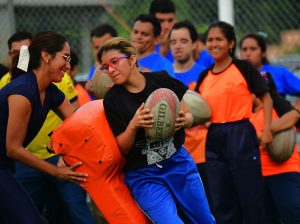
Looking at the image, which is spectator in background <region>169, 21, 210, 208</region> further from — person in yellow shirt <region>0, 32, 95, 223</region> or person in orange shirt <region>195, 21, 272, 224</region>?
person in yellow shirt <region>0, 32, 95, 223</region>

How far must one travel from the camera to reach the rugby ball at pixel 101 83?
724 cm

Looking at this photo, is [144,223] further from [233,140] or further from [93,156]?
[233,140]

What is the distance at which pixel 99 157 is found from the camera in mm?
5879

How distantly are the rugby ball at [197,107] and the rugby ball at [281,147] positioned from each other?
2.38ft

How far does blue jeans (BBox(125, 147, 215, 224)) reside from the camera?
589cm

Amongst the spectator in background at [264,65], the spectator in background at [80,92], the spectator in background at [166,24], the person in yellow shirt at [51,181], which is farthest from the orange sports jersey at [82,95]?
the spectator in background at [264,65]

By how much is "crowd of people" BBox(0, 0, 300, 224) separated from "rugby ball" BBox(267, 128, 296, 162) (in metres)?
0.07

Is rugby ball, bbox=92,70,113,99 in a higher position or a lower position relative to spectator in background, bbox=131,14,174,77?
lower

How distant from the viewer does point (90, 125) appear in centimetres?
591

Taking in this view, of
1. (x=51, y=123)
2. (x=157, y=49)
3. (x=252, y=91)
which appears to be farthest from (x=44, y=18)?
(x=252, y=91)

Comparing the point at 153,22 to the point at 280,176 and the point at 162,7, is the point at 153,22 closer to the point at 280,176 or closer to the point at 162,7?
the point at 162,7

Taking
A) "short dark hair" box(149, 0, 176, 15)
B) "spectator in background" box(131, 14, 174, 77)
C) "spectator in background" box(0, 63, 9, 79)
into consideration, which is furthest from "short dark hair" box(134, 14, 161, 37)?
"spectator in background" box(0, 63, 9, 79)

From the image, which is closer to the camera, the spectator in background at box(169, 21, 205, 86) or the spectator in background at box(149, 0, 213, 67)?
the spectator in background at box(169, 21, 205, 86)

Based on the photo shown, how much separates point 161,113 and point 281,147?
2.09 meters
